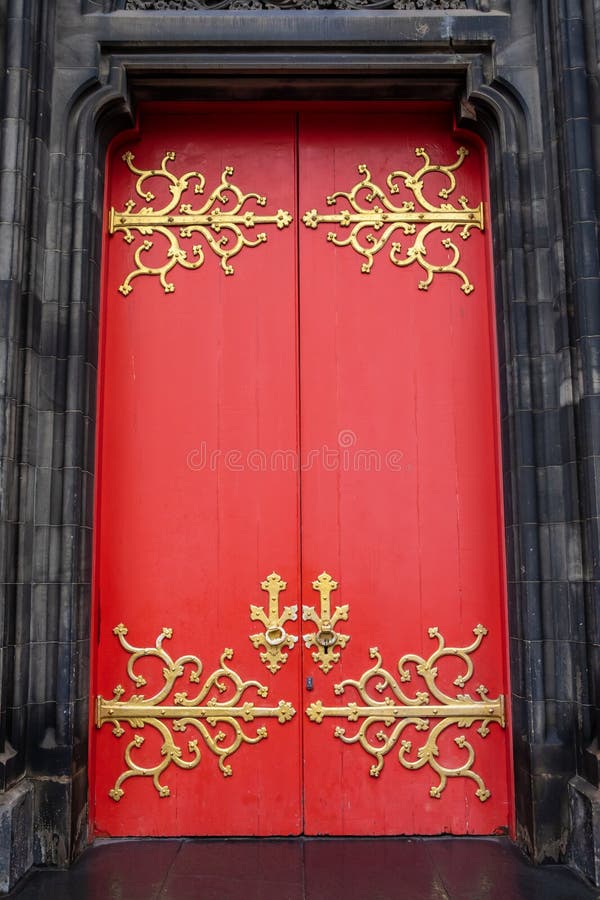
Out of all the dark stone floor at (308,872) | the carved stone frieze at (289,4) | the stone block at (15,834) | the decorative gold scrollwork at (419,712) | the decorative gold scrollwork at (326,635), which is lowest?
the dark stone floor at (308,872)

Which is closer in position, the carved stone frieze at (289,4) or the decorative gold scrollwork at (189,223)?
the carved stone frieze at (289,4)

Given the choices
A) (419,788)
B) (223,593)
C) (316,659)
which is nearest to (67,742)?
(223,593)

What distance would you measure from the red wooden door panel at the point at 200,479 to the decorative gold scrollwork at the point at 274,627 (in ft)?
0.13

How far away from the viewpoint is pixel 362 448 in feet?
13.0

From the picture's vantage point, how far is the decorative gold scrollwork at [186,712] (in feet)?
12.4

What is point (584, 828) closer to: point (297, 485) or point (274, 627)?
point (274, 627)

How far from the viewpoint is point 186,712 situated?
3.80 meters

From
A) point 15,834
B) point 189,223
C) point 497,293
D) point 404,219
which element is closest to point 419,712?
point 15,834

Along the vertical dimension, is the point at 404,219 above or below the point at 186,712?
above

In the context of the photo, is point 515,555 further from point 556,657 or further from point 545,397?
point 545,397

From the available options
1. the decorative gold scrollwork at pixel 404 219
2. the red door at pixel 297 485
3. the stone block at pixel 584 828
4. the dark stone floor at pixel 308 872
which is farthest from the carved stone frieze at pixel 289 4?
the dark stone floor at pixel 308 872

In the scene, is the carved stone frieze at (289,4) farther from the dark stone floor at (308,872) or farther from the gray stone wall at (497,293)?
the dark stone floor at (308,872)

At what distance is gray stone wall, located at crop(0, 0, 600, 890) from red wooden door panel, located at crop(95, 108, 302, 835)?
0.66 feet

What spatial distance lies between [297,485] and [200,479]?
505 millimetres
